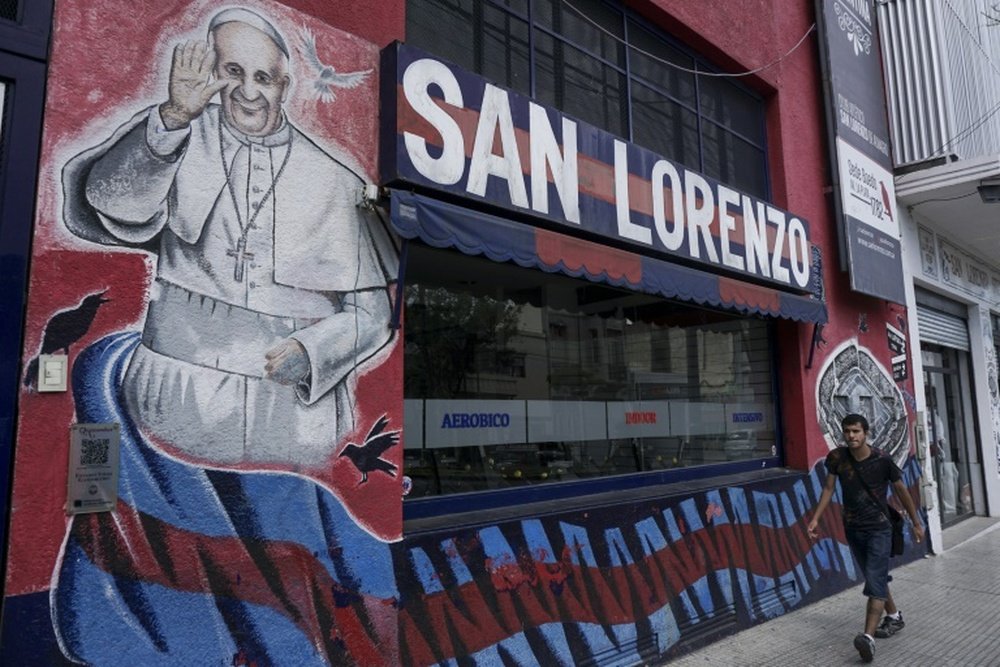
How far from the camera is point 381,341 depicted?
12.4ft

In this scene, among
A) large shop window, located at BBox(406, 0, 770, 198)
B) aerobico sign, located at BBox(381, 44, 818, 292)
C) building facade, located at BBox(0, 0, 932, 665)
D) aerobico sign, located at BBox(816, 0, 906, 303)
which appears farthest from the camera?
aerobico sign, located at BBox(816, 0, 906, 303)

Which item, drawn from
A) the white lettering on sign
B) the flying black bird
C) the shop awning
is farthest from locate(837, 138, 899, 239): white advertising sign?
the flying black bird

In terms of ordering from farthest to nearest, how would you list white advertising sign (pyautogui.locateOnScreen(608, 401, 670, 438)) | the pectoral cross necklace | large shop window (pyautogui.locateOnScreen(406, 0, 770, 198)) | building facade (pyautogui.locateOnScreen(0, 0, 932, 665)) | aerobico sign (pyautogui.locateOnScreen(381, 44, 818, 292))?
white advertising sign (pyautogui.locateOnScreen(608, 401, 670, 438))
large shop window (pyautogui.locateOnScreen(406, 0, 770, 198))
aerobico sign (pyautogui.locateOnScreen(381, 44, 818, 292))
the pectoral cross necklace
building facade (pyautogui.locateOnScreen(0, 0, 932, 665))

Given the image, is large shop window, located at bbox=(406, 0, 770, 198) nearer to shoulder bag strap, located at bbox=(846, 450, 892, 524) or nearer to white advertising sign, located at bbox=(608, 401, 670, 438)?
white advertising sign, located at bbox=(608, 401, 670, 438)

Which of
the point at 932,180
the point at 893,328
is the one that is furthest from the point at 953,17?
the point at 893,328

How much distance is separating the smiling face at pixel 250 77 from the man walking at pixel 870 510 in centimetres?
442

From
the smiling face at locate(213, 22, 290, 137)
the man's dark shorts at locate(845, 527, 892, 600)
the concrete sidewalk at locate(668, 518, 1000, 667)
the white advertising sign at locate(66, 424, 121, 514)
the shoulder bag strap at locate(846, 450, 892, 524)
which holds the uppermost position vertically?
the smiling face at locate(213, 22, 290, 137)

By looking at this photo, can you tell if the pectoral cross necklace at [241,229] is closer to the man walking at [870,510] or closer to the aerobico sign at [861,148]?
the man walking at [870,510]

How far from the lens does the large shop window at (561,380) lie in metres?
4.31

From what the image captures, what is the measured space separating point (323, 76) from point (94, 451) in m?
2.17

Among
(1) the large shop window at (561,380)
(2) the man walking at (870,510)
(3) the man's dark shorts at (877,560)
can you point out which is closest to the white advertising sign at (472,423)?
(1) the large shop window at (561,380)

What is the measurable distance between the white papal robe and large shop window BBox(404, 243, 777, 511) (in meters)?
0.60

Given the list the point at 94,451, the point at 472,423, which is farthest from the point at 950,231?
the point at 94,451

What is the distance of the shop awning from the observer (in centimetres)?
372
